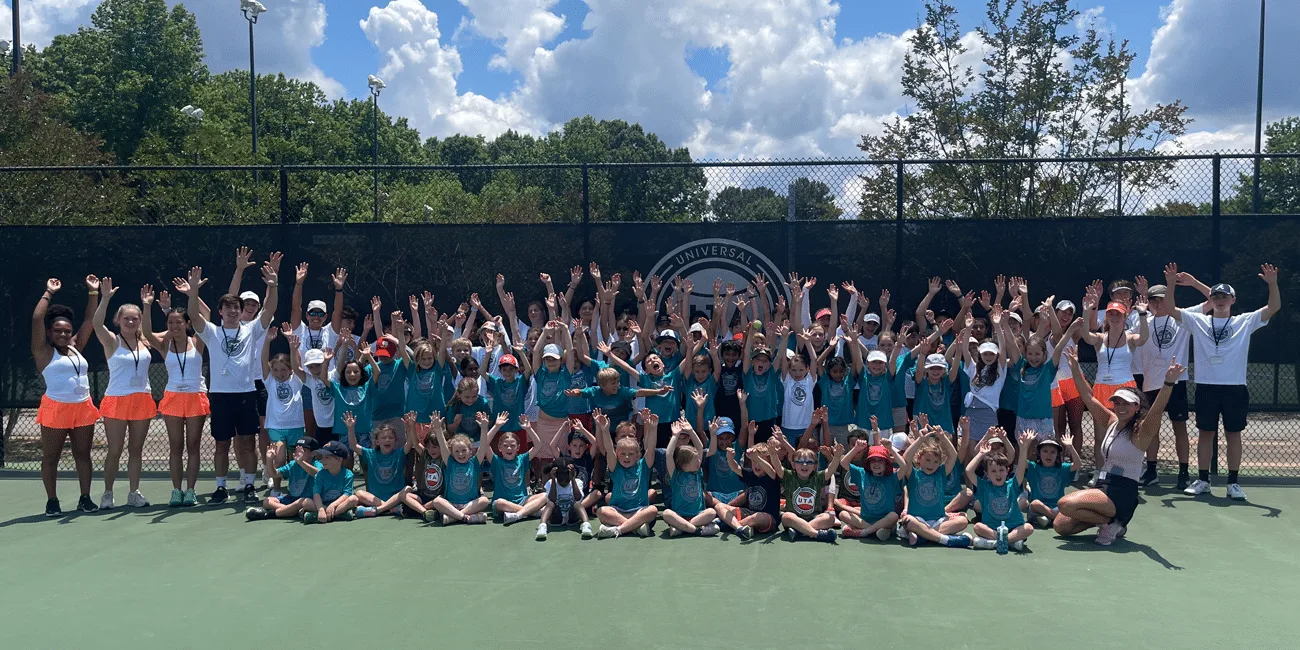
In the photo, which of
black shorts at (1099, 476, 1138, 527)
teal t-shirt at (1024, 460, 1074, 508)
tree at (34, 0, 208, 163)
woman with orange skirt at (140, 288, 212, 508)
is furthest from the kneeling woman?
tree at (34, 0, 208, 163)

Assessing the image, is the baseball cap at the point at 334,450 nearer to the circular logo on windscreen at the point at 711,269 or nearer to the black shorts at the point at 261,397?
the black shorts at the point at 261,397

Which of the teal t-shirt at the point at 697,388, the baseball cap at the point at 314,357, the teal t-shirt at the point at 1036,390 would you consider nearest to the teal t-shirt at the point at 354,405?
the baseball cap at the point at 314,357

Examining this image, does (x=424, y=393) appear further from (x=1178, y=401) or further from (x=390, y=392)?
(x=1178, y=401)

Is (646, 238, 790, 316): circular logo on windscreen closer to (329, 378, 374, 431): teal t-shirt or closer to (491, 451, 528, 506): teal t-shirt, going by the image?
(491, 451, 528, 506): teal t-shirt

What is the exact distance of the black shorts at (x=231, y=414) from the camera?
25.5ft

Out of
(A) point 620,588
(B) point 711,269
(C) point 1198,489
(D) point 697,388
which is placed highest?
(B) point 711,269

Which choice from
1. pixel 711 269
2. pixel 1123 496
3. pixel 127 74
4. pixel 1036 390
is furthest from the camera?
pixel 127 74

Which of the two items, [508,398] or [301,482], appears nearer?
[301,482]

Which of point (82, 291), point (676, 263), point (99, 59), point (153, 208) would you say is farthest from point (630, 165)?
point (99, 59)

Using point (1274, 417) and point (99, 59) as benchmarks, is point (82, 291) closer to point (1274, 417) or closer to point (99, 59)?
point (1274, 417)

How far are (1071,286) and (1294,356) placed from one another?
6.79ft

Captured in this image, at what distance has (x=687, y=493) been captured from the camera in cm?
666

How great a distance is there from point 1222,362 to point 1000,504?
9.46 ft

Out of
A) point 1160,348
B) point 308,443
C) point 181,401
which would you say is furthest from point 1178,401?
point 181,401
